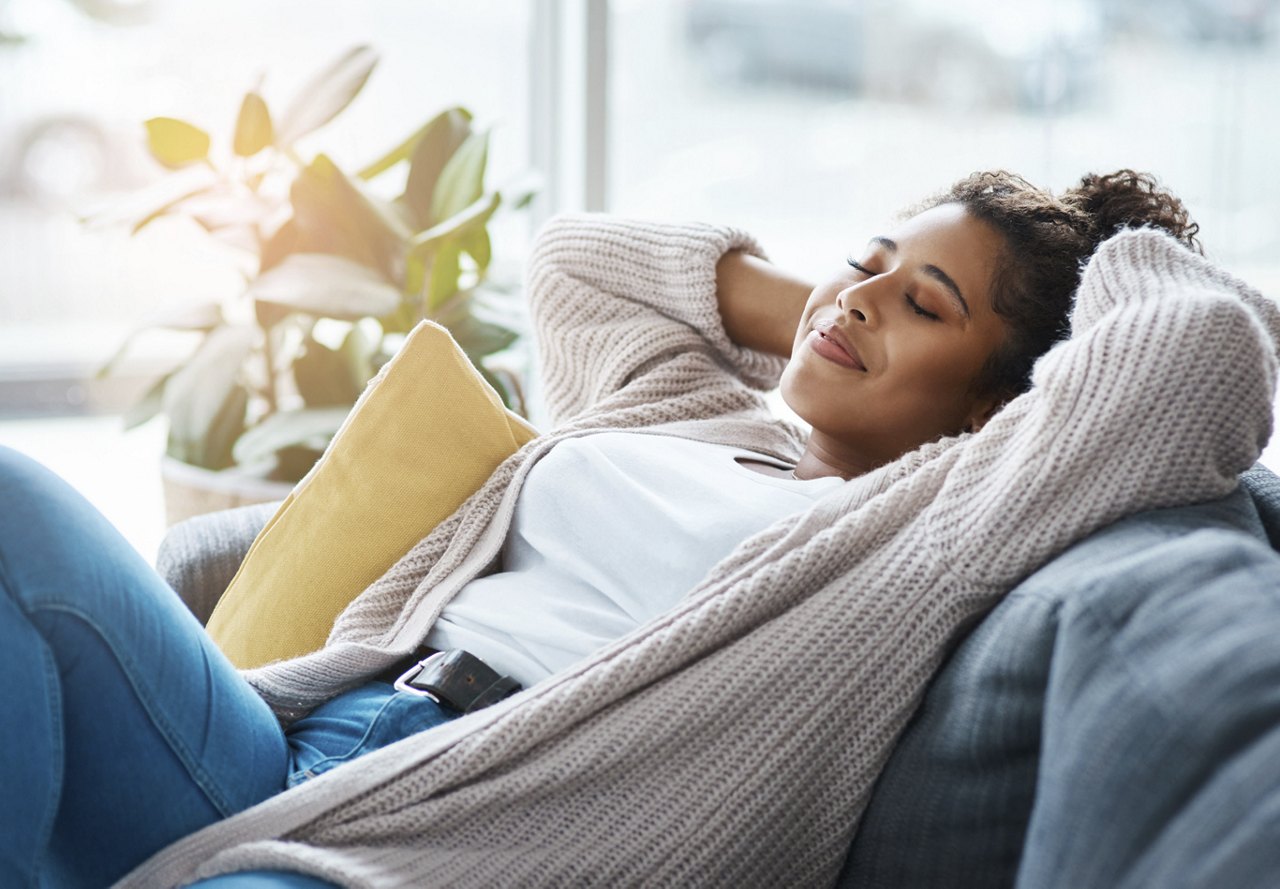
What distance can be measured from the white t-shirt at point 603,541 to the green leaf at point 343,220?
2.94 feet


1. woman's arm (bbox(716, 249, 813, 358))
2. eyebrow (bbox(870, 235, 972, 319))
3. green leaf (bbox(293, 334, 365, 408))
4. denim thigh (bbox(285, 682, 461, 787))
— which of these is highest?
eyebrow (bbox(870, 235, 972, 319))

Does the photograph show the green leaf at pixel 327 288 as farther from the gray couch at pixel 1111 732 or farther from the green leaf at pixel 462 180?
the gray couch at pixel 1111 732

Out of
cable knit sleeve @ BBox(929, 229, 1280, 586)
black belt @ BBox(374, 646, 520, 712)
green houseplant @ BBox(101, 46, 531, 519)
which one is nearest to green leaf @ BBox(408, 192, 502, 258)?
green houseplant @ BBox(101, 46, 531, 519)

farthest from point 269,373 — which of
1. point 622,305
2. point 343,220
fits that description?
point 622,305

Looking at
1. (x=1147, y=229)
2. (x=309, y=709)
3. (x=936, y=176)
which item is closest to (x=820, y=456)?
(x=1147, y=229)

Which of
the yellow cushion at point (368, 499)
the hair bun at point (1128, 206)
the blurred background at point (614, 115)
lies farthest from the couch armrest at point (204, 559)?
the blurred background at point (614, 115)

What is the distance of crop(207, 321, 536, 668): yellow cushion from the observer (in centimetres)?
137

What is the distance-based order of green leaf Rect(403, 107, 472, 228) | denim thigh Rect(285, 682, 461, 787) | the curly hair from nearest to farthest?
denim thigh Rect(285, 682, 461, 787) < the curly hair < green leaf Rect(403, 107, 472, 228)

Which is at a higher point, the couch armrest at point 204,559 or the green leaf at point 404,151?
the green leaf at point 404,151

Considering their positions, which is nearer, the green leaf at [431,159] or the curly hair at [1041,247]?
the curly hair at [1041,247]

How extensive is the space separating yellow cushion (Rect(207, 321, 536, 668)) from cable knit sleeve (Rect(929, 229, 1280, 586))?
0.59 m

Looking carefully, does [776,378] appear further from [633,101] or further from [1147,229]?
[633,101]

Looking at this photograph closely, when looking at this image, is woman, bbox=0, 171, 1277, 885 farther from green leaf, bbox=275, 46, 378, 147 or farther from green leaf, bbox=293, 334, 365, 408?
green leaf, bbox=275, 46, 378, 147

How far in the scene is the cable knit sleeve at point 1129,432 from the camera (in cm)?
98
